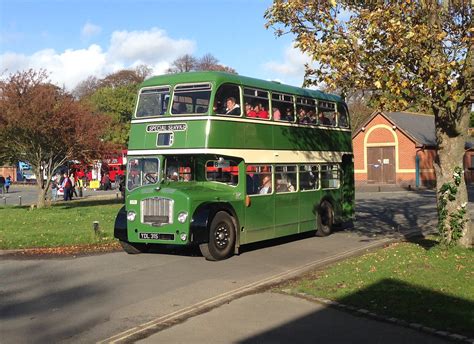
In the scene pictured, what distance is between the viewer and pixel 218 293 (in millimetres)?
8570

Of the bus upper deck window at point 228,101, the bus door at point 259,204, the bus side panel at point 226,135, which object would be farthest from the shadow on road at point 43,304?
the bus upper deck window at point 228,101

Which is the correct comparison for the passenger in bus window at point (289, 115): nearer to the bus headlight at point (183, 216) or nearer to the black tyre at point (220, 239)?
the black tyre at point (220, 239)

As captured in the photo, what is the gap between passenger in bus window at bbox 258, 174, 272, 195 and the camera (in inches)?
530

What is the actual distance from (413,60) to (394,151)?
1524 inches

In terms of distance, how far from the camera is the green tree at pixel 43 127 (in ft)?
74.4

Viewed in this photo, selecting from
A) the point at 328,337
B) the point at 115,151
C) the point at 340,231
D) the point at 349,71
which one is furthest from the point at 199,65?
the point at 328,337

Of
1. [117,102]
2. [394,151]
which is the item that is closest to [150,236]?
[394,151]

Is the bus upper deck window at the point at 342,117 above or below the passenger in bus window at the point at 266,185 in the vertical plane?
above

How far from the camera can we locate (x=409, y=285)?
808cm

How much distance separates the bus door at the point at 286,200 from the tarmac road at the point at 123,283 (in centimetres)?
50

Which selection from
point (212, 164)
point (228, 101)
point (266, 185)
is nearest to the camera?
point (228, 101)

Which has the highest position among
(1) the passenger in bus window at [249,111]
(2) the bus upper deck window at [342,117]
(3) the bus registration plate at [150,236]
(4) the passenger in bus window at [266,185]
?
(2) the bus upper deck window at [342,117]

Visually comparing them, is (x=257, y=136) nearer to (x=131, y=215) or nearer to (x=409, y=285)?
(x=131, y=215)

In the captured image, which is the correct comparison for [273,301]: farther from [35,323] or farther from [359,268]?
[35,323]
